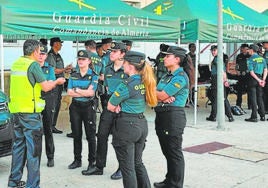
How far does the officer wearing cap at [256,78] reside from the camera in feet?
35.4

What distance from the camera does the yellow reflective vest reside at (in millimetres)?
4992

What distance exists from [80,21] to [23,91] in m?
3.02

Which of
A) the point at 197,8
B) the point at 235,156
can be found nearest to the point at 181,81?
the point at 235,156

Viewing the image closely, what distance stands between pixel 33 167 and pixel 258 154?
13.3ft

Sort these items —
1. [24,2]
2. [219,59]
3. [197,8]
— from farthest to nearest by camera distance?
[197,8], [219,59], [24,2]

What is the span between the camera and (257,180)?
605 cm

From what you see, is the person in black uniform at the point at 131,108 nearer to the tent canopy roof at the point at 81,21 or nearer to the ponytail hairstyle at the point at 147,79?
the ponytail hairstyle at the point at 147,79

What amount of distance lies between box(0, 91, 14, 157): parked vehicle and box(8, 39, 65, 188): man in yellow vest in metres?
0.65

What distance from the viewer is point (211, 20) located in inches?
397

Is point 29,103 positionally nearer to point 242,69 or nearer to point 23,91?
point 23,91

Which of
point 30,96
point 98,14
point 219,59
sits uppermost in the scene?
point 98,14

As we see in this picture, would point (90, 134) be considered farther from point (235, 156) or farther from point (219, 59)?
point (219, 59)

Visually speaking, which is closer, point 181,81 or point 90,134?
point 181,81

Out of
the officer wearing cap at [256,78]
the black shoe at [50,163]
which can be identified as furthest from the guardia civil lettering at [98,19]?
the officer wearing cap at [256,78]
